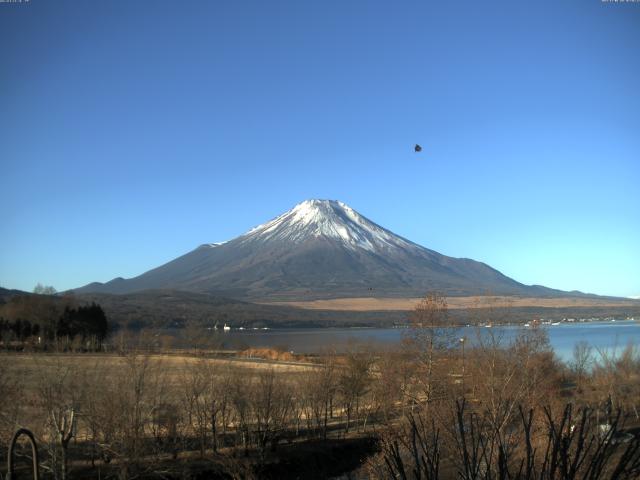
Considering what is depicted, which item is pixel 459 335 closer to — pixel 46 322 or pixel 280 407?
pixel 280 407

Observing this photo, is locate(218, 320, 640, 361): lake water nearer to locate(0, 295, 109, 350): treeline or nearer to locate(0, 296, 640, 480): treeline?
locate(0, 296, 640, 480): treeline

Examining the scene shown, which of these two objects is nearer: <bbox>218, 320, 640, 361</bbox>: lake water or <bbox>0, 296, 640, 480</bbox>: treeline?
<bbox>0, 296, 640, 480</bbox>: treeline

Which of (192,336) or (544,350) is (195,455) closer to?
(544,350)

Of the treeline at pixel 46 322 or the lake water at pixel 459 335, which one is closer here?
the lake water at pixel 459 335

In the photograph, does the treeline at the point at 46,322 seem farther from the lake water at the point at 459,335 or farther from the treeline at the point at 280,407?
the treeline at the point at 280,407

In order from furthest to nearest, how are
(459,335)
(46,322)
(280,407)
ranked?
(46,322) < (459,335) < (280,407)

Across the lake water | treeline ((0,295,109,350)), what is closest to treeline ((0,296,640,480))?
the lake water

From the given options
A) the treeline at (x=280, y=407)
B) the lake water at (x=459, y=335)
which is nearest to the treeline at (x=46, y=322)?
the lake water at (x=459, y=335)

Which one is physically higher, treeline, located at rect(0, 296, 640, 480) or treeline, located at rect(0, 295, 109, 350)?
treeline, located at rect(0, 295, 109, 350)

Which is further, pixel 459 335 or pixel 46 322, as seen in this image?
pixel 46 322

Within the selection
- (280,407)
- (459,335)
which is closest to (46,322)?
(280,407)
